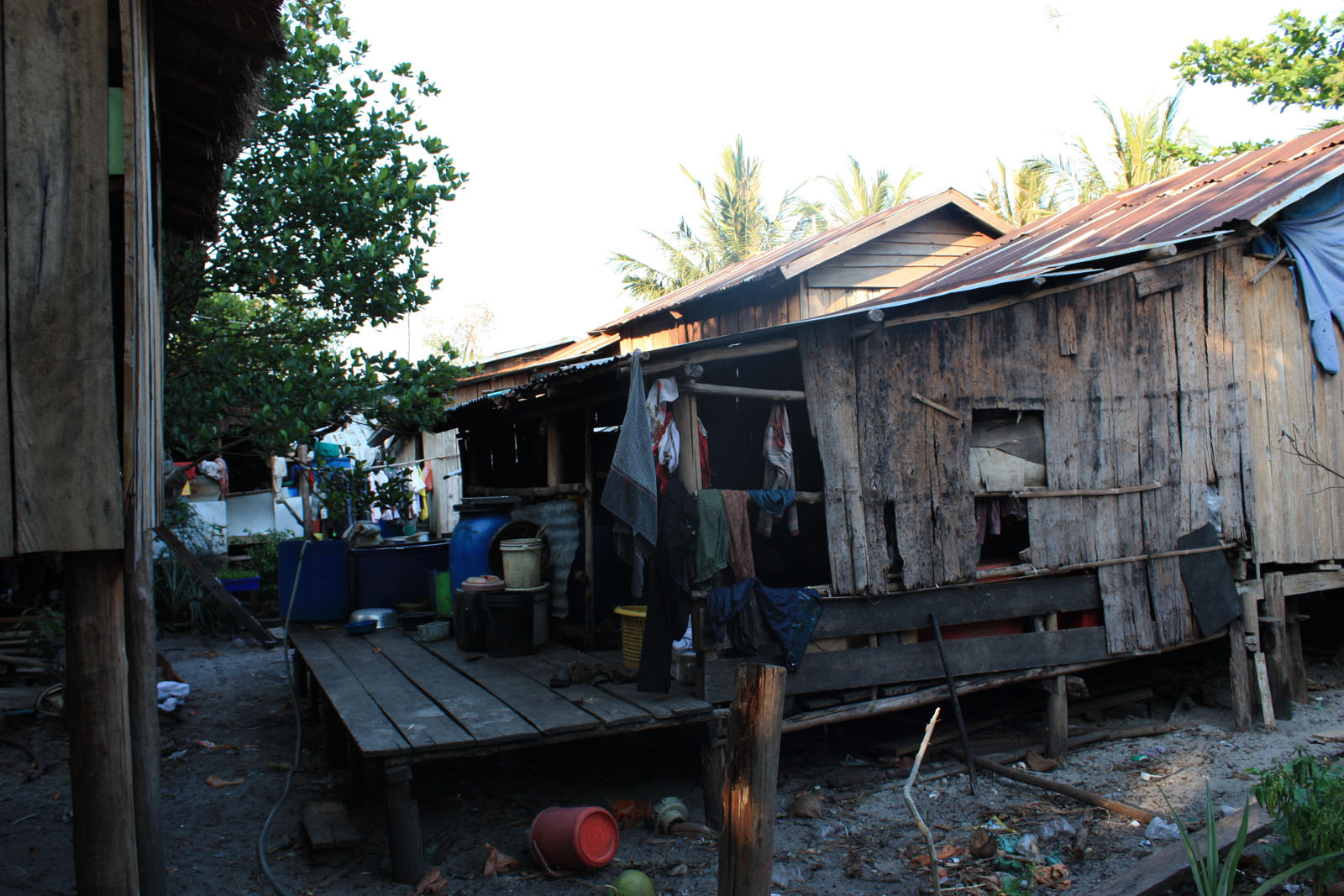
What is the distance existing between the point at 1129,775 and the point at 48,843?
7568mm

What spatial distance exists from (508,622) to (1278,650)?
23.0 feet

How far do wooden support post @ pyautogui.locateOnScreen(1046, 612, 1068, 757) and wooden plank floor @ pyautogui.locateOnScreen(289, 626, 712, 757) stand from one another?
3.32 metres

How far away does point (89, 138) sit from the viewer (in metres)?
3.33

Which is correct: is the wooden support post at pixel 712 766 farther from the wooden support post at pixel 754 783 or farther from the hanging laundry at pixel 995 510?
the hanging laundry at pixel 995 510

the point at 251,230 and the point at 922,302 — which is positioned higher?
the point at 251,230

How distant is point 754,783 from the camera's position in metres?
3.15

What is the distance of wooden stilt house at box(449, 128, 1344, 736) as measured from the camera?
671 cm

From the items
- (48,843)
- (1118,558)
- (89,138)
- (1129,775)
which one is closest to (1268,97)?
(1118,558)

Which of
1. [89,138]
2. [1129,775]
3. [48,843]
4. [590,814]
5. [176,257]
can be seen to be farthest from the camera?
[176,257]

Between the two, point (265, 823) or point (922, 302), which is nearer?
point (265, 823)

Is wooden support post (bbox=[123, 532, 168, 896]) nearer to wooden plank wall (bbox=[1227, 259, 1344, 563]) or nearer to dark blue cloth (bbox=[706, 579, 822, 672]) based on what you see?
dark blue cloth (bbox=[706, 579, 822, 672])

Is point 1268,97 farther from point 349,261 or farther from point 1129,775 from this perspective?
point 349,261

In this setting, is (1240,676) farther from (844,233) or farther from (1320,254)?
(844,233)

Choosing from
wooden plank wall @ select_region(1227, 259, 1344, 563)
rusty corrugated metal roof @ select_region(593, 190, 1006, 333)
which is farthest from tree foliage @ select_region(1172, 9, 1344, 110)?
wooden plank wall @ select_region(1227, 259, 1344, 563)
